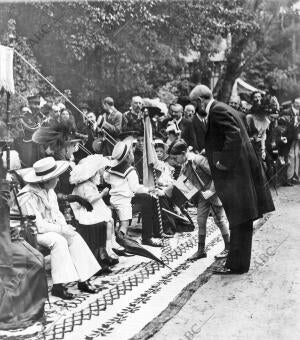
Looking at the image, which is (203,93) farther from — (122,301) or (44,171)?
(122,301)

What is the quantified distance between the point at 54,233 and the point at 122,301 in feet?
2.92

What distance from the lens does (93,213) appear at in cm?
651

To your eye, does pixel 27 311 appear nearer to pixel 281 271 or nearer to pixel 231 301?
pixel 231 301

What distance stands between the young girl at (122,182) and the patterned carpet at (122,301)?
582 millimetres

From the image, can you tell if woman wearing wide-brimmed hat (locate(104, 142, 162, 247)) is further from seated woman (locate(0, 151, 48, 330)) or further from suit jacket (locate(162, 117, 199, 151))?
seated woman (locate(0, 151, 48, 330))

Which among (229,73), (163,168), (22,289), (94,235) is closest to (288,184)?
(163,168)

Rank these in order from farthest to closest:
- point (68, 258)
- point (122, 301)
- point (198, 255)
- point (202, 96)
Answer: point (198, 255)
point (202, 96)
point (68, 258)
point (122, 301)

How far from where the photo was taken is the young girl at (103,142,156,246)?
728 cm

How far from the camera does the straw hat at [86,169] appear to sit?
21.0 ft

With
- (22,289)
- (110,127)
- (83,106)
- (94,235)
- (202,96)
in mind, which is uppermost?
(83,106)

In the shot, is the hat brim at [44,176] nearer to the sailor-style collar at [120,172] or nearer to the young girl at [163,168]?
the sailor-style collar at [120,172]

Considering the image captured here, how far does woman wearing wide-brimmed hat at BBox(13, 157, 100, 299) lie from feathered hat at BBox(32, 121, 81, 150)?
1155 millimetres

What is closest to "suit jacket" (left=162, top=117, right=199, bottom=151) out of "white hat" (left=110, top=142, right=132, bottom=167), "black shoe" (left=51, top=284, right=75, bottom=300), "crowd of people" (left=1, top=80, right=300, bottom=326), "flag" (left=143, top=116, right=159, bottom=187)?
"crowd of people" (left=1, top=80, right=300, bottom=326)

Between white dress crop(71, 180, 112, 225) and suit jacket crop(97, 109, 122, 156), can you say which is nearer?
white dress crop(71, 180, 112, 225)
